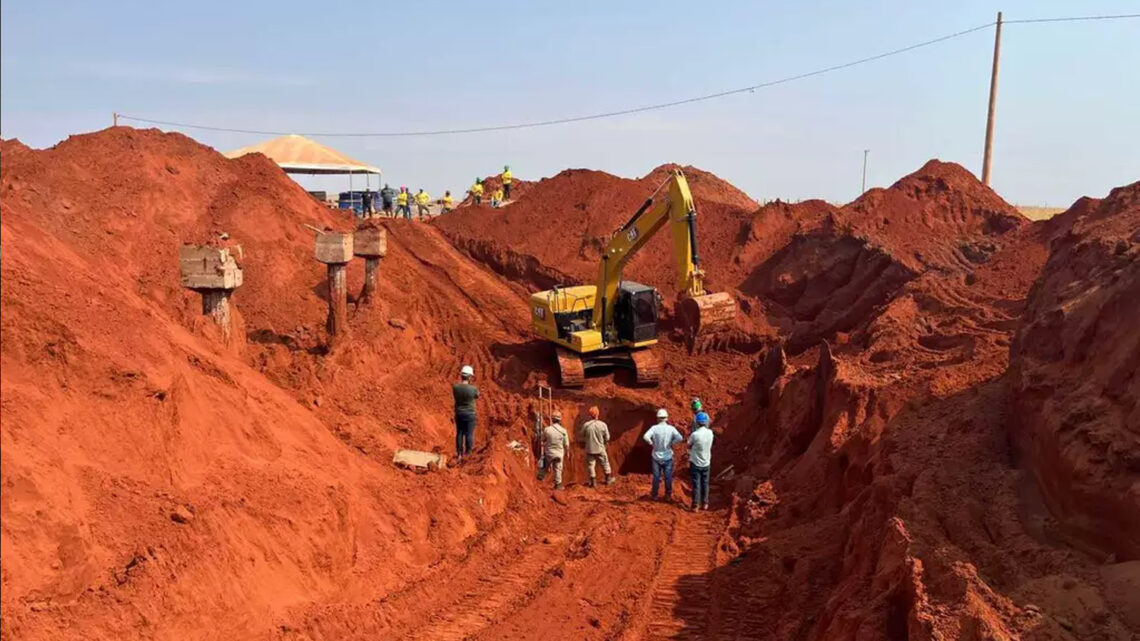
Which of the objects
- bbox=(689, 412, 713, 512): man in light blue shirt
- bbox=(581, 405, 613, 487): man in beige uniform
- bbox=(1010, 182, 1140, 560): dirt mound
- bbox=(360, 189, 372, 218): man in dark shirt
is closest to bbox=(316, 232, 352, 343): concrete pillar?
bbox=(581, 405, 613, 487): man in beige uniform

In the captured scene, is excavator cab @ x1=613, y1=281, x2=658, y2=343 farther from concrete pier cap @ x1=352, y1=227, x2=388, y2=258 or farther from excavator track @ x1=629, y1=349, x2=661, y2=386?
concrete pier cap @ x1=352, y1=227, x2=388, y2=258

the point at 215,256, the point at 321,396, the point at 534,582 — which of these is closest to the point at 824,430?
the point at 534,582

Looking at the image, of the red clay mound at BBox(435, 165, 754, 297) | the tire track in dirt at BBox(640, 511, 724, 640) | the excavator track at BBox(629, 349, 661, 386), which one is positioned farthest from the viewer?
the red clay mound at BBox(435, 165, 754, 297)

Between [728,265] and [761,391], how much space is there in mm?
9744

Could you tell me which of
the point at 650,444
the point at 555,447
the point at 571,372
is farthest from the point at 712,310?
the point at 571,372

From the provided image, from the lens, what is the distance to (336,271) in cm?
1550

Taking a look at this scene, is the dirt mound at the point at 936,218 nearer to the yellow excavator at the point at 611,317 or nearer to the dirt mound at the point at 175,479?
the yellow excavator at the point at 611,317

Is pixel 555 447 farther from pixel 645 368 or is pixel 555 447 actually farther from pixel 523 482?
pixel 645 368

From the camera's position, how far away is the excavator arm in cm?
1337

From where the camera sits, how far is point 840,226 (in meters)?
23.6

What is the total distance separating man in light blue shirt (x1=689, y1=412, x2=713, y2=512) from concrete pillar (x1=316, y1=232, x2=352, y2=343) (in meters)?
6.82

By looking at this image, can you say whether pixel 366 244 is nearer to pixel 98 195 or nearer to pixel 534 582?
pixel 98 195

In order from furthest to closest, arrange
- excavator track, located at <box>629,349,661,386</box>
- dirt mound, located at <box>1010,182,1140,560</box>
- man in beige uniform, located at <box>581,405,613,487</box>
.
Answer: excavator track, located at <box>629,349,661,386</box>
man in beige uniform, located at <box>581,405,613,487</box>
dirt mound, located at <box>1010,182,1140,560</box>

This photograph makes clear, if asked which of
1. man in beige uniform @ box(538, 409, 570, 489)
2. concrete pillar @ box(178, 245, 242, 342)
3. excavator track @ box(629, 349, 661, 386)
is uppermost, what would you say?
concrete pillar @ box(178, 245, 242, 342)
